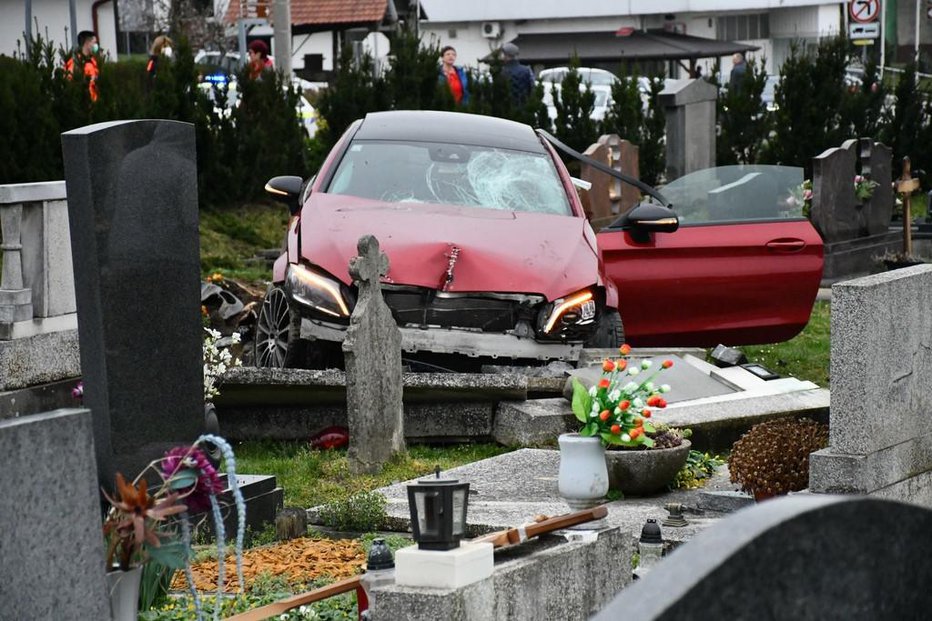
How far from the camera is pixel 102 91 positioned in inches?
655

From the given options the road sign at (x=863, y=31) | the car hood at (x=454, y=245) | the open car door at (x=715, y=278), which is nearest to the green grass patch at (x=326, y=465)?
the car hood at (x=454, y=245)

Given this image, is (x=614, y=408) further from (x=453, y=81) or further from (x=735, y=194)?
(x=453, y=81)

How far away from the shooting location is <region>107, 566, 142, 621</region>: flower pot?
15.7 feet

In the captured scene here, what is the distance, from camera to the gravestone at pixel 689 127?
18.8 metres

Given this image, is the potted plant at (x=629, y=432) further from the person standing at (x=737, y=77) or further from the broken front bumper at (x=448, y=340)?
the person standing at (x=737, y=77)

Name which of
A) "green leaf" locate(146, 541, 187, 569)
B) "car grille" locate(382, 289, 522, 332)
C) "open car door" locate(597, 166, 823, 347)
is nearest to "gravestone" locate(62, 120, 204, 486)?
"green leaf" locate(146, 541, 187, 569)

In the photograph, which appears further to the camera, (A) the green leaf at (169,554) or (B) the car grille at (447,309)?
(B) the car grille at (447,309)

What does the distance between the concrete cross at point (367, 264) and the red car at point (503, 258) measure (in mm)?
659

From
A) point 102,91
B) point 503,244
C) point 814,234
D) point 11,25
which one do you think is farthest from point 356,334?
point 11,25

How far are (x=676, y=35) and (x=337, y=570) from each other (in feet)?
160

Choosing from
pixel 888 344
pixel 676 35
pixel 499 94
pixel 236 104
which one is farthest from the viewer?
pixel 676 35

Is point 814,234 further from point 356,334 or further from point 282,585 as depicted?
point 282,585

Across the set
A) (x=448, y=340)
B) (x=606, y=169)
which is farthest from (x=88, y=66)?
(x=448, y=340)

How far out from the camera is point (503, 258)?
31.8ft
